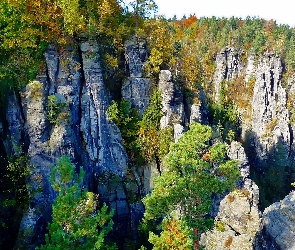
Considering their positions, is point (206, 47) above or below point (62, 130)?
above

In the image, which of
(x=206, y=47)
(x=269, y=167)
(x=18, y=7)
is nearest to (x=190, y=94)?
(x=18, y=7)

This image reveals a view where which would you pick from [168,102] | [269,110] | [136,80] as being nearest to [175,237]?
[168,102]

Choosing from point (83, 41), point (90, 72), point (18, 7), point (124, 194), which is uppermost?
point (18, 7)

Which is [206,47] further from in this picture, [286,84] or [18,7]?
[18,7]

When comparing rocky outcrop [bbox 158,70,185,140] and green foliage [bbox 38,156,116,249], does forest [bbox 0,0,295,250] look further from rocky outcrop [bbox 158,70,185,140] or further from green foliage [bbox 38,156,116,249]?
rocky outcrop [bbox 158,70,185,140]

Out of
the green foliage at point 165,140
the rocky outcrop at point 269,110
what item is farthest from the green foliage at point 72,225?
→ the rocky outcrop at point 269,110

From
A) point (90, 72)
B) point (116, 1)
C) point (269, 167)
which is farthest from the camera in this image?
point (269, 167)
